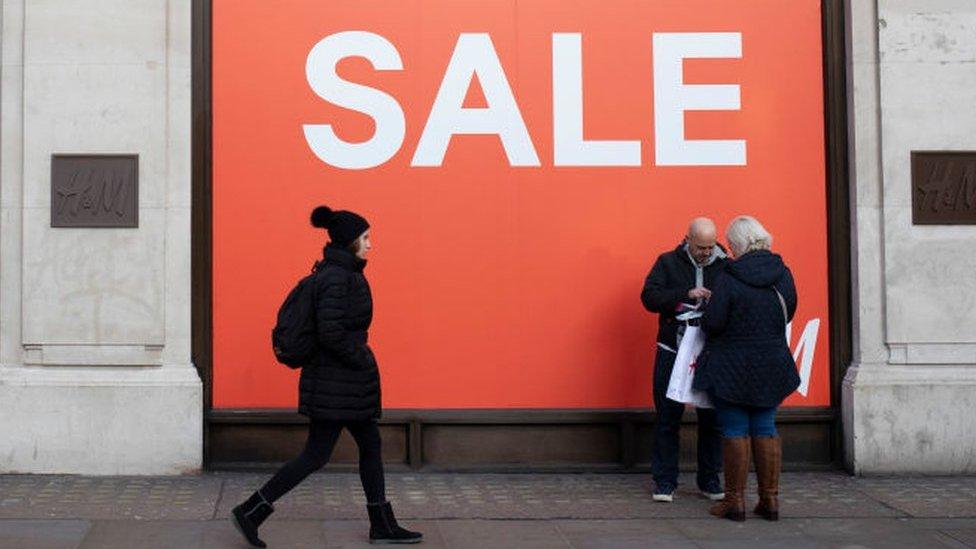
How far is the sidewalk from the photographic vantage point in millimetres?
6922

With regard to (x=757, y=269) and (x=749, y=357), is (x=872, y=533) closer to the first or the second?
(x=749, y=357)

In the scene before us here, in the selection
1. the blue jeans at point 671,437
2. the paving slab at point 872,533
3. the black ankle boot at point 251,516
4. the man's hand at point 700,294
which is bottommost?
the paving slab at point 872,533

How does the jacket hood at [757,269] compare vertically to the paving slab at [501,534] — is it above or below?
above

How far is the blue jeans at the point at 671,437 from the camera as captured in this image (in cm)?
Answer: 802

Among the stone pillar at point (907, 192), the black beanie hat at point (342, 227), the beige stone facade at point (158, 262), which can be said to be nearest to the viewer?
the black beanie hat at point (342, 227)

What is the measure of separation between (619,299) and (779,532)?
2311 millimetres

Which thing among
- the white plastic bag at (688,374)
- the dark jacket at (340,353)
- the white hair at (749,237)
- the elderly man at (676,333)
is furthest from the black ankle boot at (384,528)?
the white hair at (749,237)

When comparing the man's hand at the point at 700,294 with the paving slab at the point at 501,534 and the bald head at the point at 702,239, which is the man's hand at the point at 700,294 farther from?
the paving slab at the point at 501,534

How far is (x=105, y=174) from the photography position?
8.73 meters

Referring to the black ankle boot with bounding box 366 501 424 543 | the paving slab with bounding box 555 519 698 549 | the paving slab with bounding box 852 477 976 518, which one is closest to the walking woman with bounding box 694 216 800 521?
the paving slab with bounding box 555 519 698 549

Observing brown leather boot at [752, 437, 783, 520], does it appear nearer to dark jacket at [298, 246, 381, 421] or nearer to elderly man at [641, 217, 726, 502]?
elderly man at [641, 217, 726, 502]

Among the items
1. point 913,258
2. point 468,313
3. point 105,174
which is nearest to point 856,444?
point 913,258

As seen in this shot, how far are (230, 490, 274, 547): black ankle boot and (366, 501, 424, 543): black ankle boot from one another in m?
0.57

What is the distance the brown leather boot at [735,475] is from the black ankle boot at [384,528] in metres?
1.94
